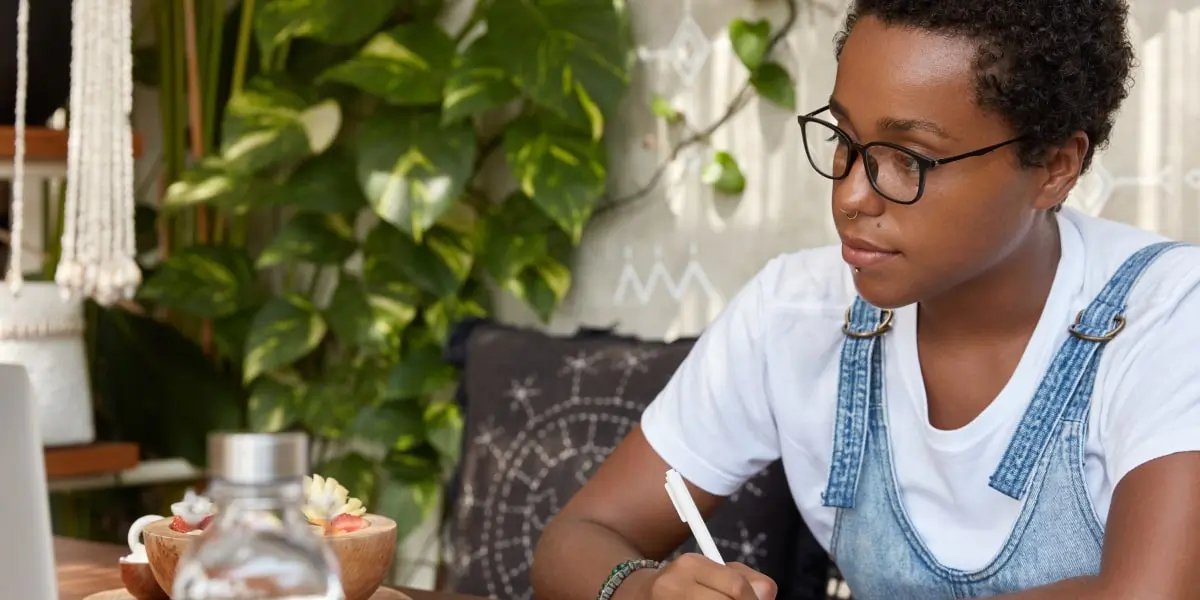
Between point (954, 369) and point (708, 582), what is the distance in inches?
16.8

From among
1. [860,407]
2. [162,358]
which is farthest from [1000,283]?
[162,358]

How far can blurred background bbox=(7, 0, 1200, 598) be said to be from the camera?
2230 mm

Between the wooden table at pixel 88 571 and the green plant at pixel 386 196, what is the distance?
0.92 meters

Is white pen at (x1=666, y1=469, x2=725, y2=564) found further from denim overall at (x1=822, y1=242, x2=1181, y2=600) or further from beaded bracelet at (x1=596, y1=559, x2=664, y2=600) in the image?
denim overall at (x1=822, y1=242, x2=1181, y2=600)

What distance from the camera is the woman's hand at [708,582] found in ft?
3.64

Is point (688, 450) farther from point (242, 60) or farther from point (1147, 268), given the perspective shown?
point (242, 60)

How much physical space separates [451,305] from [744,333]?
106cm

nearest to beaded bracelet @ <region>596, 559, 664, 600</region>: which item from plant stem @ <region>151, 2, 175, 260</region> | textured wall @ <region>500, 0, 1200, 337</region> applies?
textured wall @ <region>500, 0, 1200, 337</region>

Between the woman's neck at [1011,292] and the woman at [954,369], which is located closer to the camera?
the woman at [954,369]

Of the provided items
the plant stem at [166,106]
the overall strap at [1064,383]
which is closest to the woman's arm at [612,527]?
the overall strap at [1064,383]

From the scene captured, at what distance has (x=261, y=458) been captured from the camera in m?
0.65

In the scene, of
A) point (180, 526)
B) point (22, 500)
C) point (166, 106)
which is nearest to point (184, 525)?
point (180, 526)

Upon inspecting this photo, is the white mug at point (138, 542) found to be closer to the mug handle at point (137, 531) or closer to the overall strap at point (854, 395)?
the mug handle at point (137, 531)

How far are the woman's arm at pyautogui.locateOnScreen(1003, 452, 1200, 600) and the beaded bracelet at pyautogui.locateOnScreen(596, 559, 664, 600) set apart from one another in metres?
0.33
